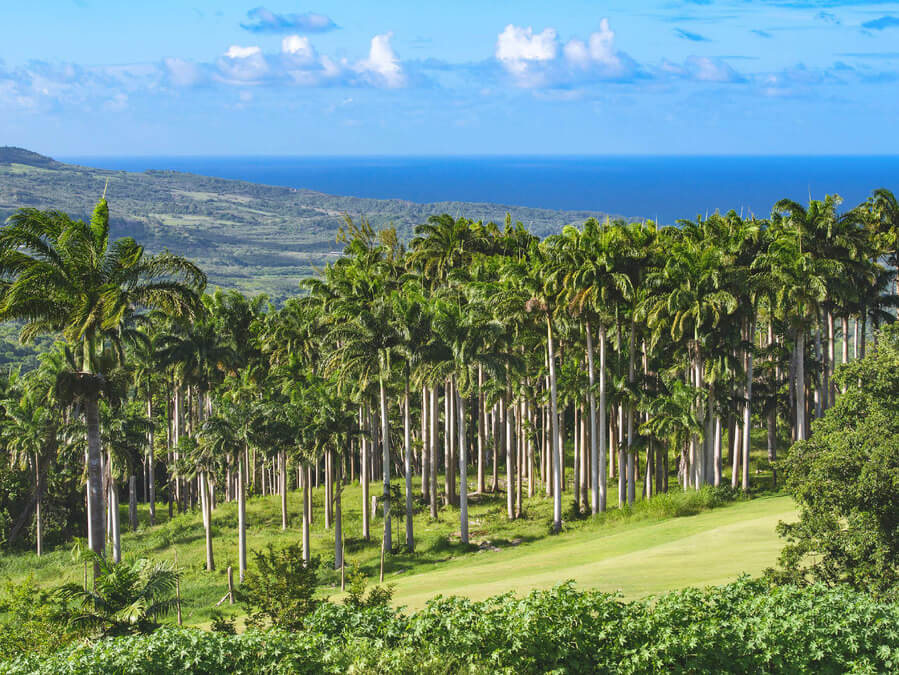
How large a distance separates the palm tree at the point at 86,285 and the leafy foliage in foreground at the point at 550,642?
5.22 meters

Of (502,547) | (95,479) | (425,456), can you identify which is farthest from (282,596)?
(425,456)

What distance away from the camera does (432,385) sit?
160 ft

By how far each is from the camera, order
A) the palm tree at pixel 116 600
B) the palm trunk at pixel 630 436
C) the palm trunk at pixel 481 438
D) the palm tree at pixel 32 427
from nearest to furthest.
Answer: the palm tree at pixel 116 600 < the palm trunk at pixel 630 436 < the palm trunk at pixel 481 438 < the palm tree at pixel 32 427

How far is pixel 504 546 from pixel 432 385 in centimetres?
917

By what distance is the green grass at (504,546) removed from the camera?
32.3 m

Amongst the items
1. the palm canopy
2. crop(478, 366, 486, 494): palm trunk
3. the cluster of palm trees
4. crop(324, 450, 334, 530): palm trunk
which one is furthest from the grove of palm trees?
crop(478, 366, 486, 494): palm trunk

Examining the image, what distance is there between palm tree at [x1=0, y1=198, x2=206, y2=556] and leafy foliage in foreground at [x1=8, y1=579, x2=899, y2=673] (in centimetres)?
522

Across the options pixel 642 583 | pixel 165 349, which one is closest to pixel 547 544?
pixel 642 583

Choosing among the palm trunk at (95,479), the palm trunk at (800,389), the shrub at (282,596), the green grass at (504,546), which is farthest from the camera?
the palm trunk at (800,389)

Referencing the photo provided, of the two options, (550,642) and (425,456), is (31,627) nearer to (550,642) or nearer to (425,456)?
(550,642)

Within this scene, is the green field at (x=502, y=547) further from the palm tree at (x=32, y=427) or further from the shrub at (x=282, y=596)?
the palm tree at (x=32, y=427)

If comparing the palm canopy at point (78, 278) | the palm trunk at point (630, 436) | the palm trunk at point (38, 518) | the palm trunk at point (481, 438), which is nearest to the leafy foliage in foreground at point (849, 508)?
the palm canopy at point (78, 278)

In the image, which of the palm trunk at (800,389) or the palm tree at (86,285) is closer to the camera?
the palm tree at (86,285)

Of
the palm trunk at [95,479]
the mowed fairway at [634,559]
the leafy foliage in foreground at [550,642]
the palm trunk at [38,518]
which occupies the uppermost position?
the palm trunk at [95,479]
